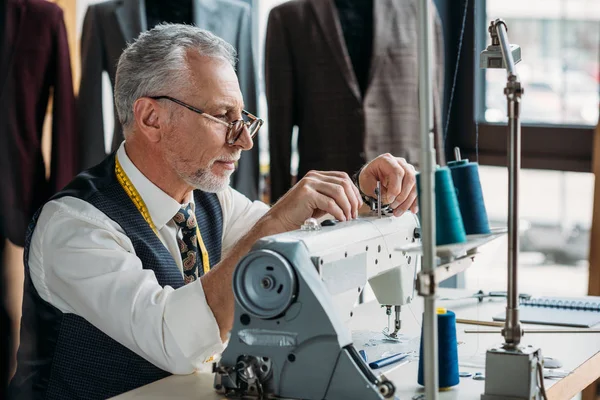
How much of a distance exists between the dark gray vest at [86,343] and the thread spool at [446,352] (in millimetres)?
627

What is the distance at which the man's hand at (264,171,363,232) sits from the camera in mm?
1897

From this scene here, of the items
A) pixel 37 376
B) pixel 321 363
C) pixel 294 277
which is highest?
pixel 294 277

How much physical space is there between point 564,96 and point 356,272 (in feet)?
8.76

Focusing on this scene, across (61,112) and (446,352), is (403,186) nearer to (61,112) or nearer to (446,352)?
(446,352)

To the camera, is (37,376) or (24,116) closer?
(37,376)

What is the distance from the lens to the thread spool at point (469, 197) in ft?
5.53

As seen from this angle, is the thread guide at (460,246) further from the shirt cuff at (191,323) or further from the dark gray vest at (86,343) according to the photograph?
the dark gray vest at (86,343)

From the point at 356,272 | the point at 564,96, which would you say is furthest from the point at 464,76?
the point at 356,272

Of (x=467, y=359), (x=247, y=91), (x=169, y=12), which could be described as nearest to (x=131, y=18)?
(x=169, y=12)

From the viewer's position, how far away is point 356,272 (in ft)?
5.89

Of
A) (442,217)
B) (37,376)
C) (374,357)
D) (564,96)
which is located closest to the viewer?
(442,217)

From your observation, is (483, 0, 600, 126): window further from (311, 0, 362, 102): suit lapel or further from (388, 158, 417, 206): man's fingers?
(388, 158, 417, 206): man's fingers

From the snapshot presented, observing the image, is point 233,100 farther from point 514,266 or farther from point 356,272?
point 514,266

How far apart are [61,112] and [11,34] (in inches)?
14.1
